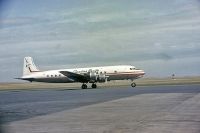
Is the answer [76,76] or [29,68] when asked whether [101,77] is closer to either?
[76,76]

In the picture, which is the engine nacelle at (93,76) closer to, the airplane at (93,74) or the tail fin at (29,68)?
the airplane at (93,74)

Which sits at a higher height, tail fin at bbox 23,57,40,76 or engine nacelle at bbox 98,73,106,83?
tail fin at bbox 23,57,40,76

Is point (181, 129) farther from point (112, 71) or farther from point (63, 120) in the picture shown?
point (112, 71)

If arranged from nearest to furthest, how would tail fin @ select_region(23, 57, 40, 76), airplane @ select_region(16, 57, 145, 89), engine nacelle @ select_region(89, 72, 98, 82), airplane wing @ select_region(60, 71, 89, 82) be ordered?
engine nacelle @ select_region(89, 72, 98, 82) → airplane @ select_region(16, 57, 145, 89) → airplane wing @ select_region(60, 71, 89, 82) → tail fin @ select_region(23, 57, 40, 76)

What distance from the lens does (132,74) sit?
5081cm

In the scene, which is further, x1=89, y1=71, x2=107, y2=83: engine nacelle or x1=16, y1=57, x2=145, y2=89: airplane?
x1=16, y1=57, x2=145, y2=89: airplane

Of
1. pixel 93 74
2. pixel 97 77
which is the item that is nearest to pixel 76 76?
pixel 93 74

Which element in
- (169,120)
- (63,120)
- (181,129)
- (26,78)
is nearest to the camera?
(181,129)

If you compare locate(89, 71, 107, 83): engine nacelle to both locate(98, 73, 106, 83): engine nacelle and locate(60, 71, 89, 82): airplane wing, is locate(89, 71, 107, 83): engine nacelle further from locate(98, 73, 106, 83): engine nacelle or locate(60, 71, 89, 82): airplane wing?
locate(60, 71, 89, 82): airplane wing

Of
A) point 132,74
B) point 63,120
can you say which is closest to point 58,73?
point 132,74

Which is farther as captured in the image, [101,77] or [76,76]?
[76,76]

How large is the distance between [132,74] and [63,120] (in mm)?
38720

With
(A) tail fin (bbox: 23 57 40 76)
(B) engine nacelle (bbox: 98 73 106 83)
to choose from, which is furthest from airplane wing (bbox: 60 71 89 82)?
(A) tail fin (bbox: 23 57 40 76)

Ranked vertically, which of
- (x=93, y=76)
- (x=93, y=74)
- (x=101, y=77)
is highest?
(x=93, y=74)
